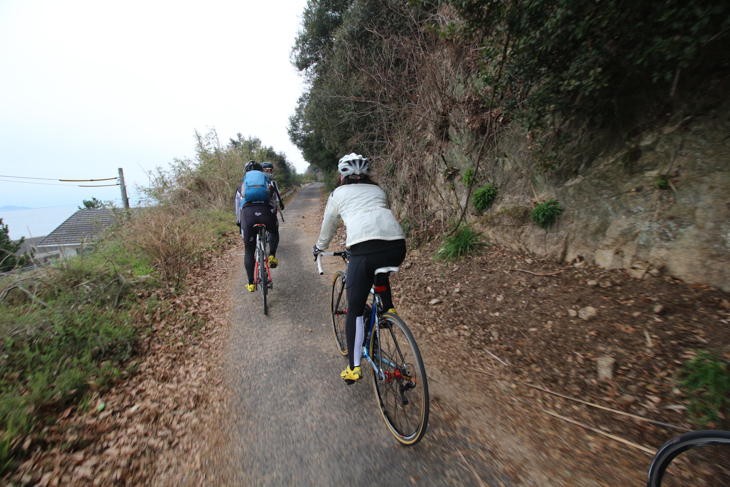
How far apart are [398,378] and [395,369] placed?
0.23 ft

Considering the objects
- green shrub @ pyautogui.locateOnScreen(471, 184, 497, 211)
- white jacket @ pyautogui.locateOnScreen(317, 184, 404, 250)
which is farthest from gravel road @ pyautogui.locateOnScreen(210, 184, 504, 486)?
green shrub @ pyautogui.locateOnScreen(471, 184, 497, 211)

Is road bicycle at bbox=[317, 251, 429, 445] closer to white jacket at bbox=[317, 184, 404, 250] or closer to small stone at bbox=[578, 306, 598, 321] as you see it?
white jacket at bbox=[317, 184, 404, 250]

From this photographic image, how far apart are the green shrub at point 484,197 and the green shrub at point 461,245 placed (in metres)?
0.47

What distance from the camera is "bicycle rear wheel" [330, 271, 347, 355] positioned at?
3372 mm

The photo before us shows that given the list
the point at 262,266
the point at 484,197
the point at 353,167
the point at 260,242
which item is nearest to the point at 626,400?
the point at 353,167

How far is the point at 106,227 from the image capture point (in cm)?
739

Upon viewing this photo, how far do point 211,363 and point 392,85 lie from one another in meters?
6.19

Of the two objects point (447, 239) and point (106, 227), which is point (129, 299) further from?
point (447, 239)

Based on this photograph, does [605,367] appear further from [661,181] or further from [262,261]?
[262,261]

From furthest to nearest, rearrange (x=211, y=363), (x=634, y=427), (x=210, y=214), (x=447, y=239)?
(x=210, y=214) < (x=447, y=239) < (x=211, y=363) < (x=634, y=427)

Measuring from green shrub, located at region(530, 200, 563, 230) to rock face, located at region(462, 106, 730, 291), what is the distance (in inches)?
3.3

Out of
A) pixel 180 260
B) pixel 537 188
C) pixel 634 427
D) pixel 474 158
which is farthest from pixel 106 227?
pixel 634 427

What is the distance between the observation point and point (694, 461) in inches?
69.7

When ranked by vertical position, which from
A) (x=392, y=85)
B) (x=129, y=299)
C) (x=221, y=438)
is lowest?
(x=221, y=438)
